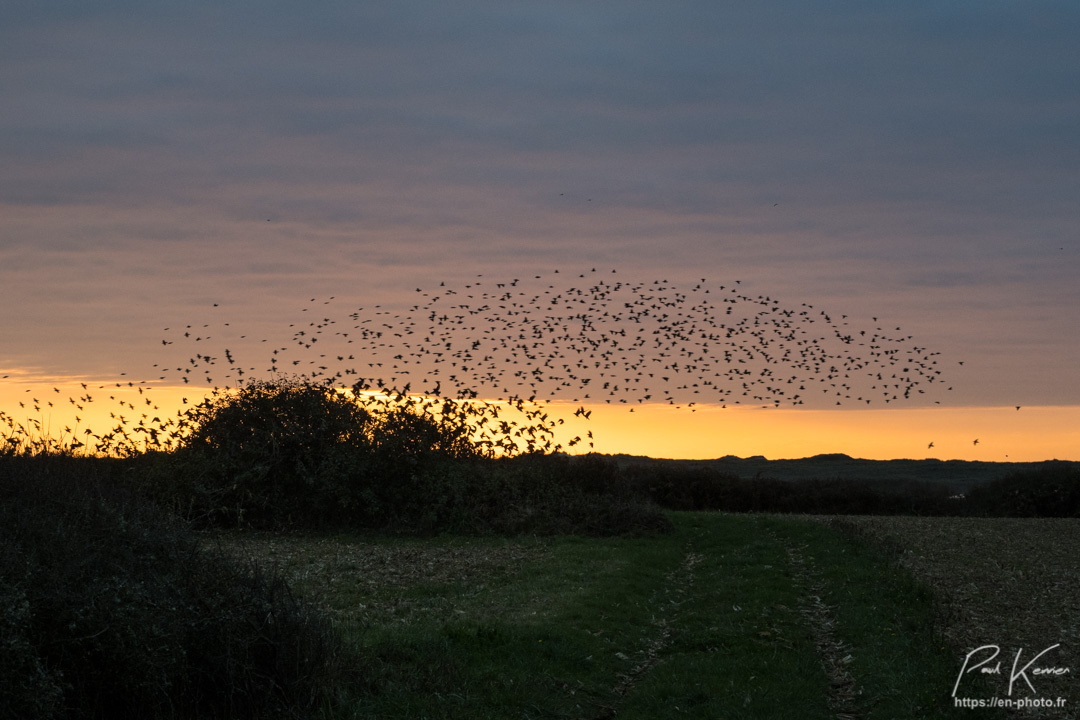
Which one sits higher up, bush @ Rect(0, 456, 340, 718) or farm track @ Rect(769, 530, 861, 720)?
bush @ Rect(0, 456, 340, 718)

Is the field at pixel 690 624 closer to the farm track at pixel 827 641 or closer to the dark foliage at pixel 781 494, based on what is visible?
the farm track at pixel 827 641

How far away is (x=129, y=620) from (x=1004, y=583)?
686 inches

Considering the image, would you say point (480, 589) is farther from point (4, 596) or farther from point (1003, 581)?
point (4, 596)

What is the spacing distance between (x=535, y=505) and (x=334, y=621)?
17.5m

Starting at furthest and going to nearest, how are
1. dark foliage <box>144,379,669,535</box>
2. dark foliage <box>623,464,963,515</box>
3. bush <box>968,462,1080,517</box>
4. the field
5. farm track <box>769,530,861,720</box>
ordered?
1. dark foliage <box>623,464,963,515</box>
2. bush <box>968,462,1080,517</box>
3. dark foliage <box>144,379,669,535</box>
4. farm track <box>769,530,861,720</box>
5. the field

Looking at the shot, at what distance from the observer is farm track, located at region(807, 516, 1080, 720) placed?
1239 centimetres

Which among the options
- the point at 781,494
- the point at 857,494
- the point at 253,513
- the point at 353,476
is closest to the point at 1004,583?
the point at 353,476

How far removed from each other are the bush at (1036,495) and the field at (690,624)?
24995 millimetres

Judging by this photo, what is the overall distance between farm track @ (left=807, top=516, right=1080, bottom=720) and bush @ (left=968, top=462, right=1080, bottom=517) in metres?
15.2

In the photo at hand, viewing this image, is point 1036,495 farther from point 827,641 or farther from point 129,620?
point 129,620

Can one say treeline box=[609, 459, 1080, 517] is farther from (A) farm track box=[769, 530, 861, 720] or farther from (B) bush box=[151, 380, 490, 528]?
(A) farm track box=[769, 530, 861, 720]

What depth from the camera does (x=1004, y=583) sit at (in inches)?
743

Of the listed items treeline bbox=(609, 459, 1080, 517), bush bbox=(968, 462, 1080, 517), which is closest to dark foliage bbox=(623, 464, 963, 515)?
treeline bbox=(609, 459, 1080, 517)

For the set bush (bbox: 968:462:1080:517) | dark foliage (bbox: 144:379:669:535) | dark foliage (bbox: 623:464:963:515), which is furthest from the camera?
Result: dark foliage (bbox: 623:464:963:515)
